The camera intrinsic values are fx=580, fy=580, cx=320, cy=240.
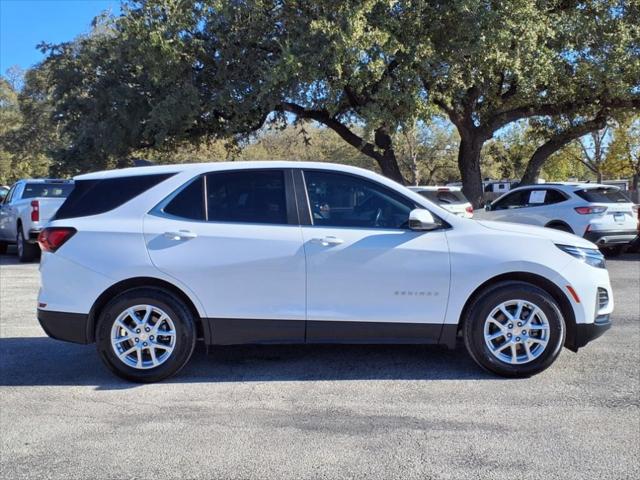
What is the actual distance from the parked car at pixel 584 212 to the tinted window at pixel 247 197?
8707 millimetres

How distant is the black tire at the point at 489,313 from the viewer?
15.6ft

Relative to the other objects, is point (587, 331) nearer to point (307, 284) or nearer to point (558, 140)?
point (307, 284)

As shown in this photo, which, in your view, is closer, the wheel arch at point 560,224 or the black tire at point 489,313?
the black tire at point 489,313

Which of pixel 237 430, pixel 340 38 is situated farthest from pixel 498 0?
pixel 237 430

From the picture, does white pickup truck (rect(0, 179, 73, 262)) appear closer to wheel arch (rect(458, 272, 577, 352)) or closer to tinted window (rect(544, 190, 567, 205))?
wheel arch (rect(458, 272, 577, 352))

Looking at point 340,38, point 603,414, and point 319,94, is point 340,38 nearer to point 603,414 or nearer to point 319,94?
point 319,94

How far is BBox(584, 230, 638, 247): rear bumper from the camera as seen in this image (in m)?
11.7

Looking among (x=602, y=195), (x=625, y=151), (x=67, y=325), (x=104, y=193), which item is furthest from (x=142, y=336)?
(x=625, y=151)

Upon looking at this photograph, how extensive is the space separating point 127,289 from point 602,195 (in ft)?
34.3

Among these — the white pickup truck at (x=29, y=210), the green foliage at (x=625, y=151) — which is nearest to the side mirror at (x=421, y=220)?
the white pickup truck at (x=29, y=210)

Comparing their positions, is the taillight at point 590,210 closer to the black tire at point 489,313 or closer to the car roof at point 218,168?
the black tire at point 489,313

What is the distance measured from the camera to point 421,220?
4695mm

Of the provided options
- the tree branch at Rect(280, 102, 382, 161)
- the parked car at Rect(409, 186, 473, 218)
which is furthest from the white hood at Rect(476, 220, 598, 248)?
the tree branch at Rect(280, 102, 382, 161)

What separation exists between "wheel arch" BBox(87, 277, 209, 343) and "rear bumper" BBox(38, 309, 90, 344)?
0.15ft
